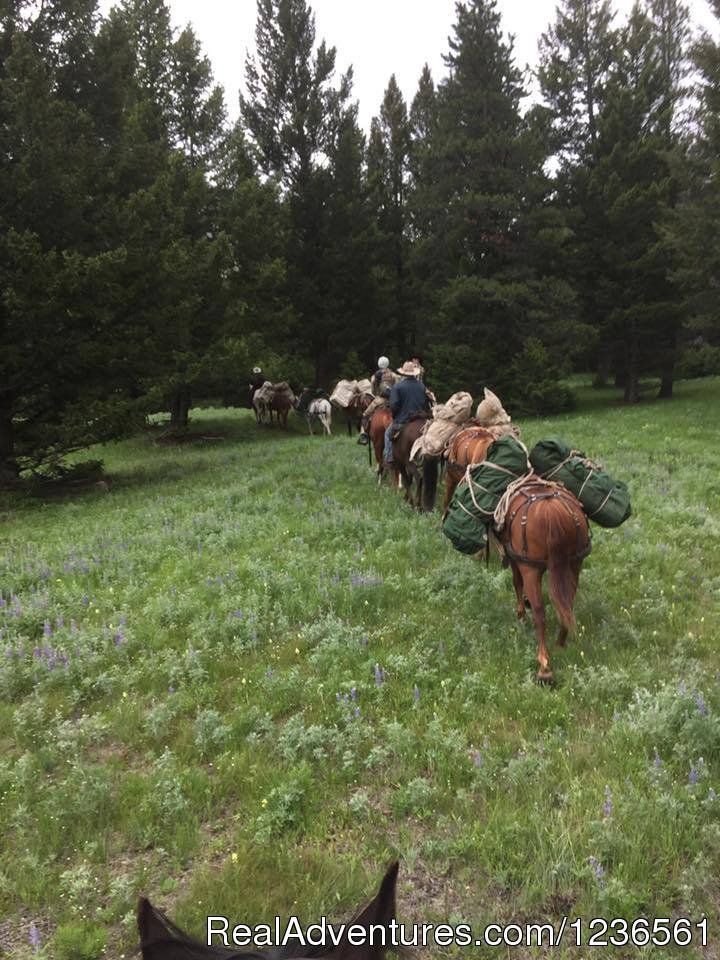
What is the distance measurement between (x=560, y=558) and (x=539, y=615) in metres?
0.59

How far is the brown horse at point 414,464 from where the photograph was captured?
1190 cm

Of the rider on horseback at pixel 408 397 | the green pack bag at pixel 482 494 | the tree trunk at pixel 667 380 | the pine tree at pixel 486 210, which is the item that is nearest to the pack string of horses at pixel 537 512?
the green pack bag at pixel 482 494

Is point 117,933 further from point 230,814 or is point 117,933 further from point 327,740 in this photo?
point 327,740

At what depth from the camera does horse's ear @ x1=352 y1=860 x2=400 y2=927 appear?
1693 mm

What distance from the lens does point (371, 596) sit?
24.4ft

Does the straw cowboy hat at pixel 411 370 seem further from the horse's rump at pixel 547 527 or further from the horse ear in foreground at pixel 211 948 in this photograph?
the horse ear in foreground at pixel 211 948

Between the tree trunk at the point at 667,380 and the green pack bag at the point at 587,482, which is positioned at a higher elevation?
the tree trunk at the point at 667,380

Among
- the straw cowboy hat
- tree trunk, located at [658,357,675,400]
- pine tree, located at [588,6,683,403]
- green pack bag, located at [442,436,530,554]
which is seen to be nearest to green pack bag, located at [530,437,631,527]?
green pack bag, located at [442,436,530,554]

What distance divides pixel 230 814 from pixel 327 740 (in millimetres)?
922

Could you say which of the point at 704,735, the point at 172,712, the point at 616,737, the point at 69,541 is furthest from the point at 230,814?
the point at 69,541

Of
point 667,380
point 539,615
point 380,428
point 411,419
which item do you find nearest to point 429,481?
point 411,419

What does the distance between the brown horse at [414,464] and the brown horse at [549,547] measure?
5707mm

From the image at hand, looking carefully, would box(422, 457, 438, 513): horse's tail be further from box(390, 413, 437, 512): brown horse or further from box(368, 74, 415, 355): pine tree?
box(368, 74, 415, 355): pine tree

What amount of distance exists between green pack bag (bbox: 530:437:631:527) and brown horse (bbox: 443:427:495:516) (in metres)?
2.52
